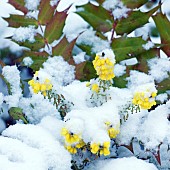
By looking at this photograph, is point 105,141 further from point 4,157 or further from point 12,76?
point 12,76

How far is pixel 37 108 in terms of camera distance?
1.35 m

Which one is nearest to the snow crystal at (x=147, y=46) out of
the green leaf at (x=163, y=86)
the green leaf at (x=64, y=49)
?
the green leaf at (x=163, y=86)

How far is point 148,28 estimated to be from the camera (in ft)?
6.21

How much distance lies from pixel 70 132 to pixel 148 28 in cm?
94

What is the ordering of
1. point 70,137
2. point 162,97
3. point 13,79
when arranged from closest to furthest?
point 70,137 → point 13,79 → point 162,97

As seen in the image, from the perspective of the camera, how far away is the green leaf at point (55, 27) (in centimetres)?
163

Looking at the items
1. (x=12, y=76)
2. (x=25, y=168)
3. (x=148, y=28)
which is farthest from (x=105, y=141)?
(x=148, y=28)

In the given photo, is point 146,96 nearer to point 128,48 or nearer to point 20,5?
point 128,48

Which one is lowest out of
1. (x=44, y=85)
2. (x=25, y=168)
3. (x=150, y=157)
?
(x=150, y=157)

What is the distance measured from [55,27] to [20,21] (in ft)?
0.47

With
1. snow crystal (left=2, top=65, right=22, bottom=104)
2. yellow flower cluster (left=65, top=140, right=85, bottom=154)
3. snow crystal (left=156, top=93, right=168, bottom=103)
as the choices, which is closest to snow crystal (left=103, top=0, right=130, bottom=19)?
snow crystal (left=156, top=93, right=168, bottom=103)

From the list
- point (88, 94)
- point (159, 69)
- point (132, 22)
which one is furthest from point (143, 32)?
point (88, 94)

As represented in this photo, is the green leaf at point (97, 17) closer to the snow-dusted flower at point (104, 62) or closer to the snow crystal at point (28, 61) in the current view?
the snow crystal at point (28, 61)

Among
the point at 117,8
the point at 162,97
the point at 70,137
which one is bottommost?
the point at 162,97
